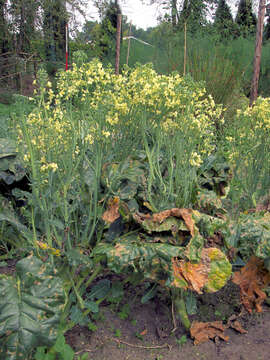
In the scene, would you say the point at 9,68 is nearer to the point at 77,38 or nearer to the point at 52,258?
the point at 77,38

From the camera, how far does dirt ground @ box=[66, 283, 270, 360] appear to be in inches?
72.2

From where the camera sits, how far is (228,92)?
6426 millimetres

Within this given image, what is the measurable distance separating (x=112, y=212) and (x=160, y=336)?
74 cm

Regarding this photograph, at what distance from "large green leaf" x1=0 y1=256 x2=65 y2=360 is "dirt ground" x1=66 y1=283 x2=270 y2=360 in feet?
1.68

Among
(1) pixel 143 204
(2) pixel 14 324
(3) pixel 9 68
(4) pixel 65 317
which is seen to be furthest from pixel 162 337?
(3) pixel 9 68

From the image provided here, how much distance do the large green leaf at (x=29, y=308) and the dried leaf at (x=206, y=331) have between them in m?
0.85

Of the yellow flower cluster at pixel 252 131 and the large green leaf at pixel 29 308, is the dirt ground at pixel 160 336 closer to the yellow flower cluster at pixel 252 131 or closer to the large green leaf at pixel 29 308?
the large green leaf at pixel 29 308

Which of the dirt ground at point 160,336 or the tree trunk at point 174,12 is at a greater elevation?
the tree trunk at point 174,12

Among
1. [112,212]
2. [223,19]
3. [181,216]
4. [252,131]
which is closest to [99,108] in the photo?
[112,212]

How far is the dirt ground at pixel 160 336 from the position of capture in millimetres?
1835

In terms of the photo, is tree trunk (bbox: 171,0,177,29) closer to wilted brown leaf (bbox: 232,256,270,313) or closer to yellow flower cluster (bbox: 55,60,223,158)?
yellow flower cluster (bbox: 55,60,223,158)

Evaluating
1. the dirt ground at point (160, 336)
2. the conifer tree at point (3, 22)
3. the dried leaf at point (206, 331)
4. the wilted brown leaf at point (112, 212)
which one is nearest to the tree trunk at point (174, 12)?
the conifer tree at point (3, 22)

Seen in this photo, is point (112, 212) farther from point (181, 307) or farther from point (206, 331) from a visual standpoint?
point (206, 331)

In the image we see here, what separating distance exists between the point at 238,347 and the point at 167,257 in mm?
724
